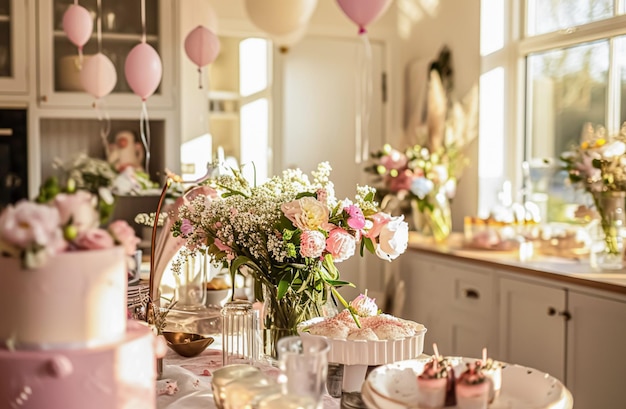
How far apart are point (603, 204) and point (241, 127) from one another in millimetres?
2262

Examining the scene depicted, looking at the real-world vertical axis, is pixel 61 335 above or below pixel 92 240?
below

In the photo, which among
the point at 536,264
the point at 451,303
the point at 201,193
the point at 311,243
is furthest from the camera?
the point at 451,303

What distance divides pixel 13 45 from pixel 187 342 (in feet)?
9.24

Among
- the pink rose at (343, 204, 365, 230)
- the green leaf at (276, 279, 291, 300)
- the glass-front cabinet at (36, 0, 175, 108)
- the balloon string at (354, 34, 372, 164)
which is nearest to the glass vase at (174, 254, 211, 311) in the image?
the green leaf at (276, 279, 291, 300)

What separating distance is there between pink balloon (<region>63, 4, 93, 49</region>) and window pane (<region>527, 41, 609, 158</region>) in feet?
6.97

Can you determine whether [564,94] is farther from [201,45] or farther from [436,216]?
[201,45]

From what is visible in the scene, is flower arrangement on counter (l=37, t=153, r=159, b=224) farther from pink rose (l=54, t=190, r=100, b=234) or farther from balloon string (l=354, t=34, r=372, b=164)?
pink rose (l=54, t=190, r=100, b=234)

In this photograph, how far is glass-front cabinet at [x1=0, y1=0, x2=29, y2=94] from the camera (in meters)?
4.01

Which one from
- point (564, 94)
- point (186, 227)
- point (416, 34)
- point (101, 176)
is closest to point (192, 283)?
point (186, 227)

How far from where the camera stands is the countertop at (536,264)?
2740 mm

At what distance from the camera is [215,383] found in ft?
4.09

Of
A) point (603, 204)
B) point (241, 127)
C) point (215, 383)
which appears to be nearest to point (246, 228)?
point (215, 383)

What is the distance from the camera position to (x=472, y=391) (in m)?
1.18

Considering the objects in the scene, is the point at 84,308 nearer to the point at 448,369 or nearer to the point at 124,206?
the point at 448,369
